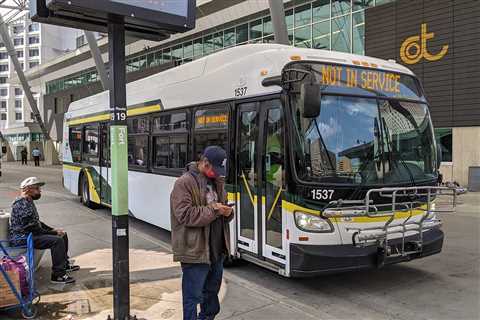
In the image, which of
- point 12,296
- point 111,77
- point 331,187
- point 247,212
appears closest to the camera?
point 111,77

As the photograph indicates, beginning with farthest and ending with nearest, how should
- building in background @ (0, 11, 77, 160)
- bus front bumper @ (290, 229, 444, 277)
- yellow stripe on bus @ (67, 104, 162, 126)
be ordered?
1. building in background @ (0, 11, 77, 160)
2. yellow stripe on bus @ (67, 104, 162, 126)
3. bus front bumper @ (290, 229, 444, 277)

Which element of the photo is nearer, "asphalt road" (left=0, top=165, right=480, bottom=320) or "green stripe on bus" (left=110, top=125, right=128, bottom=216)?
"green stripe on bus" (left=110, top=125, right=128, bottom=216)

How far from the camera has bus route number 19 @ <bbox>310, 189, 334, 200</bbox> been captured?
504 cm

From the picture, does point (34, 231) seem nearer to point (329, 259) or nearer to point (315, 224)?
point (315, 224)

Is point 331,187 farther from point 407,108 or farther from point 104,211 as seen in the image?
point 104,211

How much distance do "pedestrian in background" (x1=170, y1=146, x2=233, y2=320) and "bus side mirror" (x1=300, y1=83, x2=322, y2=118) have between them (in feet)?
4.78

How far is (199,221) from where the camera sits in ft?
11.6

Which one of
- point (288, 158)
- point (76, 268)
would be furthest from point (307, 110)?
point (76, 268)

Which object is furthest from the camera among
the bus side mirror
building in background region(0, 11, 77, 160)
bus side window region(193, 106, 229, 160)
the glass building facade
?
building in background region(0, 11, 77, 160)

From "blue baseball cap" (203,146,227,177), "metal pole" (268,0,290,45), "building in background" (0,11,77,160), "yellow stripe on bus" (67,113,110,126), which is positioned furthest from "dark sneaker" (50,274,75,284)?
"building in background" (0,11,77,160)

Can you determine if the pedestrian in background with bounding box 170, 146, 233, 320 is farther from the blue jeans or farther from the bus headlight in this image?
the bus headlight

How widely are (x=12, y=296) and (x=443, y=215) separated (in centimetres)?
1072

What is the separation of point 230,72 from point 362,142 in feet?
7.32

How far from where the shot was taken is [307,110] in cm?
479
